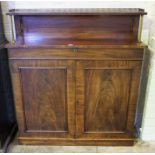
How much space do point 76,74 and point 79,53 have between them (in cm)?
18

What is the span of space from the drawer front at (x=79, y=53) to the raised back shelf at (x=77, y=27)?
7.8 inches

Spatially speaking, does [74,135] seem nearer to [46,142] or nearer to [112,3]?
[46,142]

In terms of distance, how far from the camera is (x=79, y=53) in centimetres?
162

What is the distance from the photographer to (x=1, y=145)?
6.03 ft

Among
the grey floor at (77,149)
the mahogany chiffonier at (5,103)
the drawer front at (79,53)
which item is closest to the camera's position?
the drawer front at (79,53)

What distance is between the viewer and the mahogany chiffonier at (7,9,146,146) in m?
1.64

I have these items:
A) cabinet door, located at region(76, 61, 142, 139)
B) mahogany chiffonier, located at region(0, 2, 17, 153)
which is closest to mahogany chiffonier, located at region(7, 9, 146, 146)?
cabinet door, located at region(76, 61, 142, 139)

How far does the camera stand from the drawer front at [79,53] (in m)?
1.62

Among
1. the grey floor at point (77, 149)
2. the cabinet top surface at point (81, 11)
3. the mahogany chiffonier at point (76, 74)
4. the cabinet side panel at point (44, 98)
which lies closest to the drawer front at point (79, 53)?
the mahogany chiffonier at point (76, 74)

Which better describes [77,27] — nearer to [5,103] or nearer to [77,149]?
[5,103]

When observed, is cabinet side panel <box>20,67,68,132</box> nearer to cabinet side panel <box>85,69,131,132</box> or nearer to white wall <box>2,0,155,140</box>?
cabinet side panel <box>85,69,131,132</box>

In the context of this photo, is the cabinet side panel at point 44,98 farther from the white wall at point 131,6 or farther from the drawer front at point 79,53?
the white wall at point 131,6

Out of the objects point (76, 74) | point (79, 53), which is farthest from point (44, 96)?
point (79, 53)

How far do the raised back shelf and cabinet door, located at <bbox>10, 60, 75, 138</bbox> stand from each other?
0.28 meters
